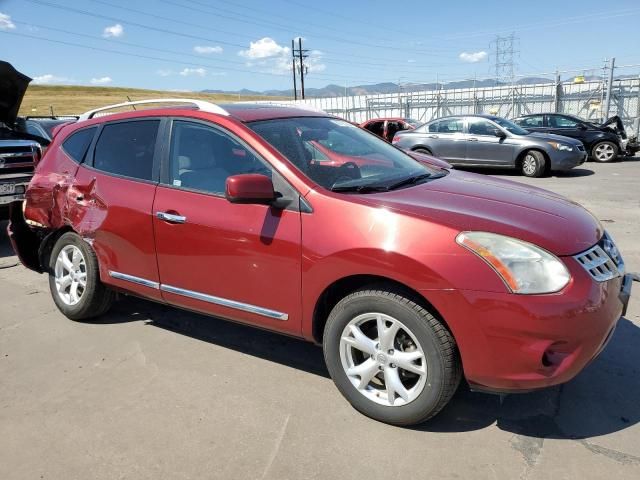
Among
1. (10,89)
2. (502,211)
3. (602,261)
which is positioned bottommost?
(602,261)

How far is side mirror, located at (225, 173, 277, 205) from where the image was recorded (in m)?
2.92

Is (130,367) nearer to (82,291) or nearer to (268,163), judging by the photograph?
(82,291)

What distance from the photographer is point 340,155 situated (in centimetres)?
358

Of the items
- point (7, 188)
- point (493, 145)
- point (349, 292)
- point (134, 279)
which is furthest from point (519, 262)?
point (493, 145)

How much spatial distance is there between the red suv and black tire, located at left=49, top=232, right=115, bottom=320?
0.8 inches

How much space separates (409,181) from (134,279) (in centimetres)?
210

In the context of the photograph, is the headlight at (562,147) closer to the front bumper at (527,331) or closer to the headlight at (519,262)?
the front bumper at (527,331)

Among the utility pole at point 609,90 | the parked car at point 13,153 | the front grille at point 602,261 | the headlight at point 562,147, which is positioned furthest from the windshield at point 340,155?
the utility pole at point 609,90

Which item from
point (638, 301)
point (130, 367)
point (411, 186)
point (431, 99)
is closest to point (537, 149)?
point (638, 301)

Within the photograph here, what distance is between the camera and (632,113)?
1952 centimetres

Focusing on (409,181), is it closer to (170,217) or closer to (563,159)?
(170,217)

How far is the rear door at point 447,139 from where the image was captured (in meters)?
13.6

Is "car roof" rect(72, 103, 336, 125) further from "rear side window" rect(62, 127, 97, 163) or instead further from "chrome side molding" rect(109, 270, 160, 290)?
"chrome side molding" rect(109, 270, 160, 290)

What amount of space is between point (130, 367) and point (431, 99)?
2449 centimetres
